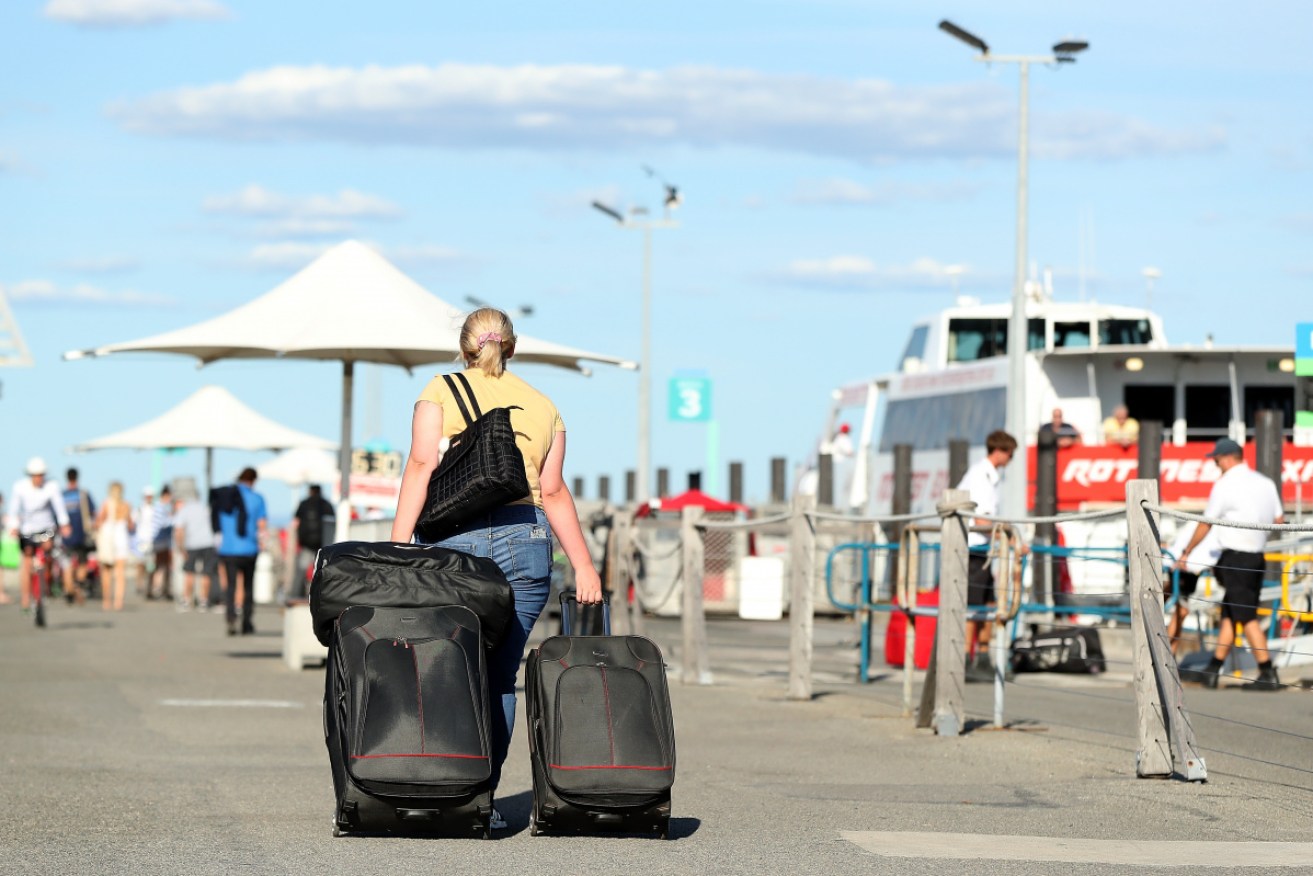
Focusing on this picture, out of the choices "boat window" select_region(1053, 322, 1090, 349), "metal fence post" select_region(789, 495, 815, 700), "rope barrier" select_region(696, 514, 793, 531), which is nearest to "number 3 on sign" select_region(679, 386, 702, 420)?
"boat window" select_region(1053, 322, 1090, 349)

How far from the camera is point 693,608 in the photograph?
1527 cm

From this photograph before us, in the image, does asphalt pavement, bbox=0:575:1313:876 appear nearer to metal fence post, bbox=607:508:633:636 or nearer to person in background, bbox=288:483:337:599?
metal fence post, bbox=607:508:633:636

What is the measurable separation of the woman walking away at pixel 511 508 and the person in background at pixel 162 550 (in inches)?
1068

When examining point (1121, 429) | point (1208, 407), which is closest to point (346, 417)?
point (1121, 429)

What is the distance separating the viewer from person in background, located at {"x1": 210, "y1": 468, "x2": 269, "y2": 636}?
2136 centimetres

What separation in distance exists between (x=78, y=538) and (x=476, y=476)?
63.9 feet

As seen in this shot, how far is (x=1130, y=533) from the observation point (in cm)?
908

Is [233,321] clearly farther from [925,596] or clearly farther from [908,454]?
[908,454]

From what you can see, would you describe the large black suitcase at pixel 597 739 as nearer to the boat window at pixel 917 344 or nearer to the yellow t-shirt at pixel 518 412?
the yellow t-shirt at pixel 518 412

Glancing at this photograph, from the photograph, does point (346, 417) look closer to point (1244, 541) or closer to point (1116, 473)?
point (1244, 541)

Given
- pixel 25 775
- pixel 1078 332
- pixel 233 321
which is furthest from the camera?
pixel 1078 332

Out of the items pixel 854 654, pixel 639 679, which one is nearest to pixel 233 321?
pixel 854 654

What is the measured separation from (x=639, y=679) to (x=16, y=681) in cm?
915

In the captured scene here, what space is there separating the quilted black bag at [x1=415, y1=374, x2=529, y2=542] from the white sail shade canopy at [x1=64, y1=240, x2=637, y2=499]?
768cm
